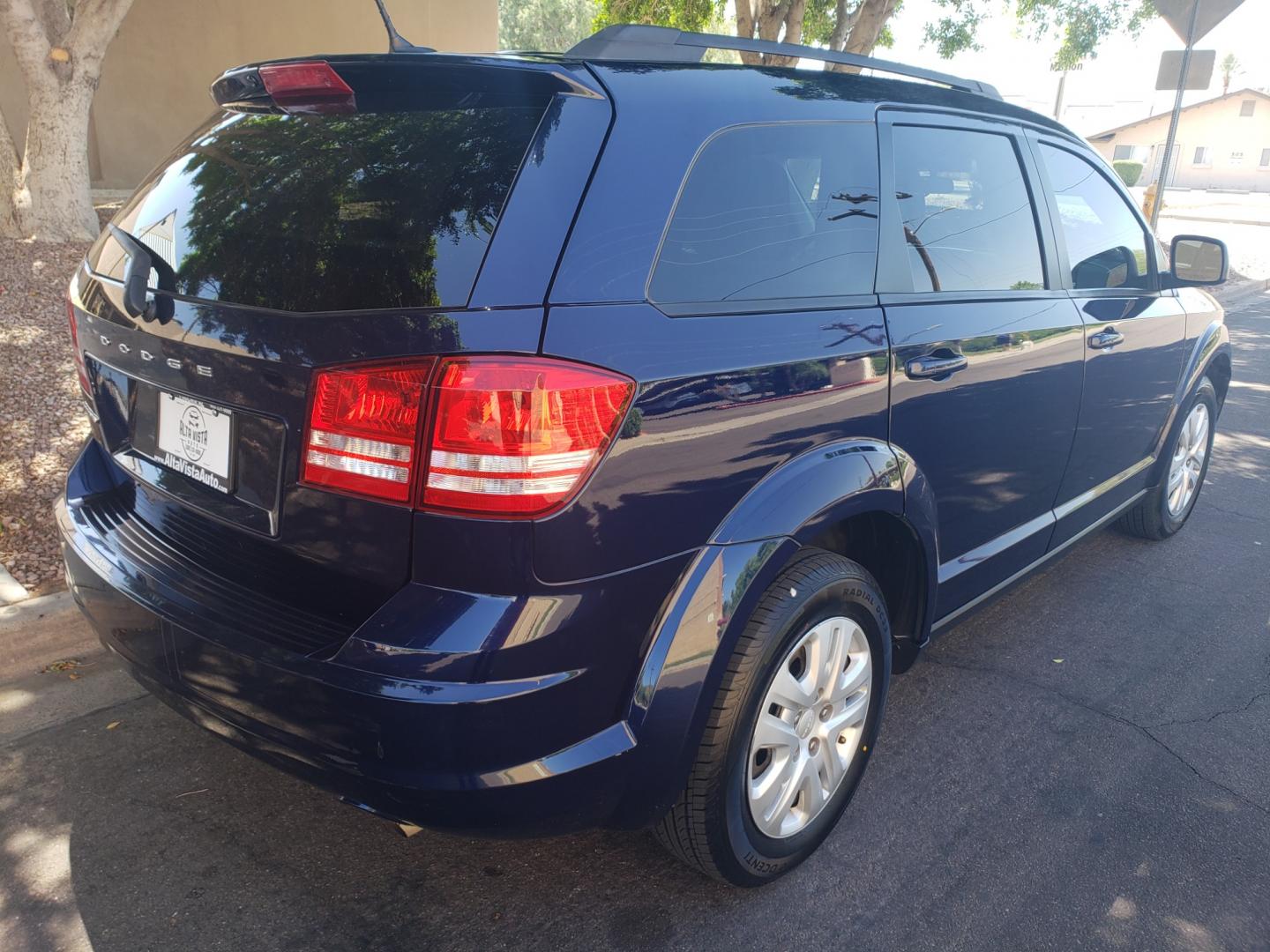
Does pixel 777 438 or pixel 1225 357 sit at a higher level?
pixel 777 438

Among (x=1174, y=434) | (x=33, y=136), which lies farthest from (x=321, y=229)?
(x=33, y=136)

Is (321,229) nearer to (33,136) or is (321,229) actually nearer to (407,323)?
(407,323)

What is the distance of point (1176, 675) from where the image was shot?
3.69 m

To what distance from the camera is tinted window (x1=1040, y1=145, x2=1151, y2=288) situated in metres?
3.60

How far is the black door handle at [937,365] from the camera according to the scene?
2631 mm

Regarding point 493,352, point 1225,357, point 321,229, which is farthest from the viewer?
point 1225,357

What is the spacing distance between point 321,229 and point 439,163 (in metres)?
0.28

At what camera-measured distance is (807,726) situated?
2.48m

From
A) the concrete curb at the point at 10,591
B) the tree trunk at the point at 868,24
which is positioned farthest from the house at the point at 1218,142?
the concrete curb at the point at 10,591

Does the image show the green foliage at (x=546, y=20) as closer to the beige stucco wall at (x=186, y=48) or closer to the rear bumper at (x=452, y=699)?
the beige stucco wall at (x=186, y=48)

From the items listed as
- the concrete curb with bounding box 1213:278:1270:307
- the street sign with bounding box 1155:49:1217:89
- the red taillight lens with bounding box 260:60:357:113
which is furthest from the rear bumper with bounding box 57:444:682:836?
the concrete curb with bounding box 1213:278:1270:307

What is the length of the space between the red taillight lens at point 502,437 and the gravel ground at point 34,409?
258 cm

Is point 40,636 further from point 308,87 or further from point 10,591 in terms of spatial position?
point 308,87

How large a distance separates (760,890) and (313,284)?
1779 millimetres
